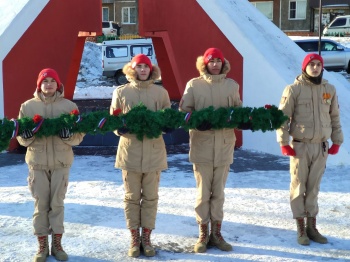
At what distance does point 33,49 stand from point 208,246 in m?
5.66

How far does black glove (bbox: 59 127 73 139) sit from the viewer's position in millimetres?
4836

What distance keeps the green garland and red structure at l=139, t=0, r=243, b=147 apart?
4.77 metres

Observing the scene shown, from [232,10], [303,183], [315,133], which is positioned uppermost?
[232,10]

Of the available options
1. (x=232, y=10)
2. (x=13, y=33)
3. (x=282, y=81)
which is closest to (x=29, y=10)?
(x=13, y=33)

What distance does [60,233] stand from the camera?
4926mm

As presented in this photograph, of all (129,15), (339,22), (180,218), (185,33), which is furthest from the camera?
(129,15)

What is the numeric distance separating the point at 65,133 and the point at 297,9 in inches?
1521

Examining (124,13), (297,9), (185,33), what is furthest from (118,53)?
(124,13)

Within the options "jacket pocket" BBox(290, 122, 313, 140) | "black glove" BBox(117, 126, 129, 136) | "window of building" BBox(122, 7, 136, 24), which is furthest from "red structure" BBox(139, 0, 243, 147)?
"window of building" BBox(122, 7, 136, 24)

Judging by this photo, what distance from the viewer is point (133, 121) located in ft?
16.0

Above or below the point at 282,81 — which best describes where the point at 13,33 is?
above

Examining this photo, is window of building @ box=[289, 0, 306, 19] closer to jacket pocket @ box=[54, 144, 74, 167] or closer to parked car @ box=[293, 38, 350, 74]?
parked car @ box=[293, 38, 350, 74]

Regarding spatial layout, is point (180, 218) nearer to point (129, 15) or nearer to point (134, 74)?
point (134, 74)

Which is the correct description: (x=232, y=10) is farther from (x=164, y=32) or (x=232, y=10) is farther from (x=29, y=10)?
(x=29, y=10)
